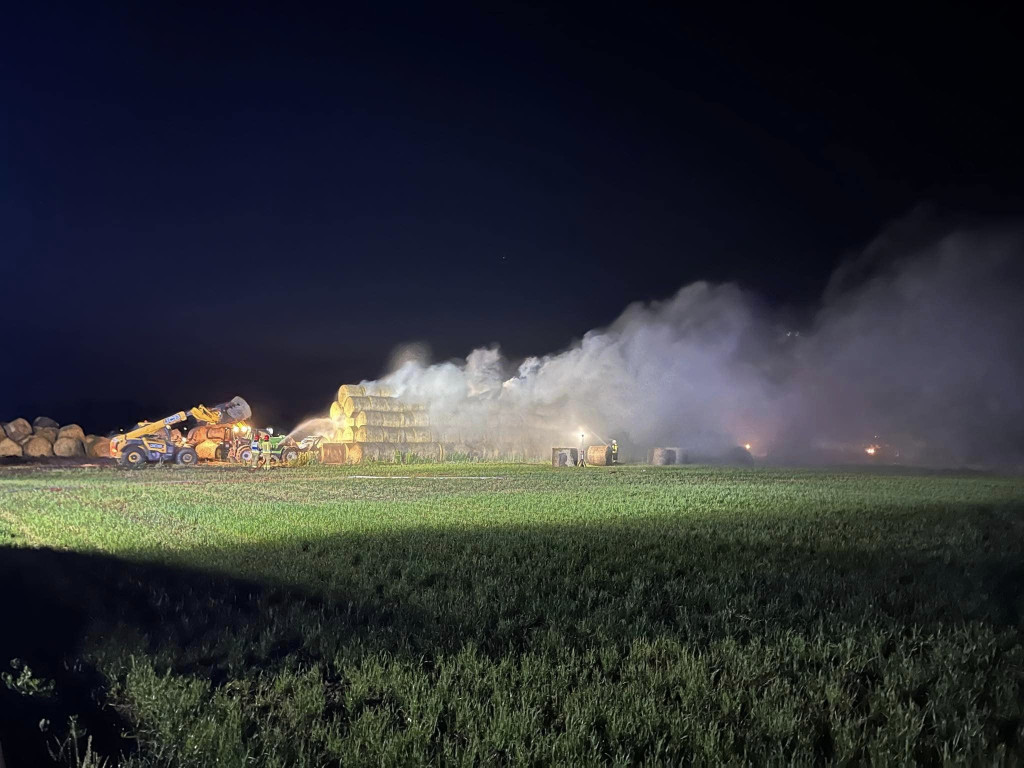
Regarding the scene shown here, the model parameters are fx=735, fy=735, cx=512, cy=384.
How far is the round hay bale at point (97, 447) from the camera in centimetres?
5172

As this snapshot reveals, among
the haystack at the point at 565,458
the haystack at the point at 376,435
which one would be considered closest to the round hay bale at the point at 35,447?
the haystack at the point at 376,435

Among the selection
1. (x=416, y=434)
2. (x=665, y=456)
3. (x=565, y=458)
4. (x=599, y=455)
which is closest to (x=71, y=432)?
(x=416, y=434)

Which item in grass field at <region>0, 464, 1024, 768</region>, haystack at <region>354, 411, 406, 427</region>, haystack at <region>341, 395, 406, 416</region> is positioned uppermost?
haystack at <region>341, 395, 406, 416</region>

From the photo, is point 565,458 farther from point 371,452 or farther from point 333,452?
point 333,452

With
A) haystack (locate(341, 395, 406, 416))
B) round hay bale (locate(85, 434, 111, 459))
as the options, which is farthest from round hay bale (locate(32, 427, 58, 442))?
haystack (locate(341, 395, 406, 416))

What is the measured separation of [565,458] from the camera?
5244 centimetres

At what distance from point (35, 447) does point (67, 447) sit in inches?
74.7

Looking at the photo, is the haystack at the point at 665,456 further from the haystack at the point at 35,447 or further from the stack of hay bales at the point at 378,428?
the haystack at the point at 35,447

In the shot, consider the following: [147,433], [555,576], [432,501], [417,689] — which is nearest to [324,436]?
[147,433]

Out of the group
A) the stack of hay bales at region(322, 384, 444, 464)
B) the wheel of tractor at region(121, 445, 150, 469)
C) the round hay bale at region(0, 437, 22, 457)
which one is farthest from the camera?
the stack of hay bales at region(322, 384, 444, 464)

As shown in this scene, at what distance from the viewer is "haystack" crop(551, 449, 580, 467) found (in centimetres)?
5244

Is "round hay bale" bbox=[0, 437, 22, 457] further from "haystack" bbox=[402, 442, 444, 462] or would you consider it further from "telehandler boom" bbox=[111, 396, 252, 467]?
"haystack" bbox=[402, 442, 444, 462]

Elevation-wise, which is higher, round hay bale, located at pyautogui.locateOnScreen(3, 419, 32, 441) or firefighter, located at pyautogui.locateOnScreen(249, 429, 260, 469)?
round hay bale, located at pyautogui.locateOnScreen(3, 419, 32, 441)

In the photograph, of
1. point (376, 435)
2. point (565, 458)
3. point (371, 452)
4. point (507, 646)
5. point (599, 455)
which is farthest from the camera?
point (376, 435)
